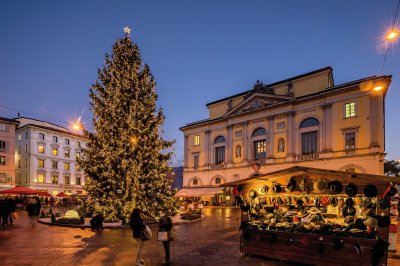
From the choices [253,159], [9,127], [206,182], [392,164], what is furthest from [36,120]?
[392,164]

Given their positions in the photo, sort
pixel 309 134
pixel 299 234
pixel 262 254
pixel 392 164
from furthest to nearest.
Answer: pixel 392 164 < pixel 309 134 < pixel 262 254 < pixel 299 234

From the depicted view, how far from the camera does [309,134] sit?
40031mm

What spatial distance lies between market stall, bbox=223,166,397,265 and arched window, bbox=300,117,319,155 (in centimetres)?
2844

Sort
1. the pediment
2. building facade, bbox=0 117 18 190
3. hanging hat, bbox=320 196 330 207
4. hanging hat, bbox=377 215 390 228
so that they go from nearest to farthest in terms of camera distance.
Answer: hanging hat, bbox=377 215 390 228 < hanging hat, bbox=320 196 330 207 < the pediment < building facade, bbox=0 117 18 190

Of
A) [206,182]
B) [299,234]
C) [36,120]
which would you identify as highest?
[36,120]

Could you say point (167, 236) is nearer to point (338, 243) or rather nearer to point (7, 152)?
point (338, 243)

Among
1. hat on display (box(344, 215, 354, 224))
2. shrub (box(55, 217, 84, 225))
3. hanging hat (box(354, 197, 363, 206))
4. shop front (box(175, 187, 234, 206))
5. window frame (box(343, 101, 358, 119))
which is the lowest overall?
shop front (box(175, 187, 234, 206))

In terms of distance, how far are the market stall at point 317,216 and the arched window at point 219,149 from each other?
123 feet

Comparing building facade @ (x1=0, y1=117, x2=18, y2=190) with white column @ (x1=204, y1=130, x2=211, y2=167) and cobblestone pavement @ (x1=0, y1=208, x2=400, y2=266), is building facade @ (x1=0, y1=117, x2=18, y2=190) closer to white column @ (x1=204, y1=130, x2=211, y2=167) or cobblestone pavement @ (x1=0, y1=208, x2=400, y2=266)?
white column @ (x1=204, y1=130, x2=211, y2=167)

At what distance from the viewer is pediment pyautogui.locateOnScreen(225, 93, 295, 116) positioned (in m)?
42.9

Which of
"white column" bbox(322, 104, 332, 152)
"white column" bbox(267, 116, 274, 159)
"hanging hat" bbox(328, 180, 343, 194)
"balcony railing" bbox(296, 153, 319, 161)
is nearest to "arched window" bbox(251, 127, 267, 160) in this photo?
"white column" bbox(267, 116, 274, 159)

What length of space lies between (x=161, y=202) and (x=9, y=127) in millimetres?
42592

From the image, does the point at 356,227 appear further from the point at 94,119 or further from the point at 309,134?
the point at 309,134

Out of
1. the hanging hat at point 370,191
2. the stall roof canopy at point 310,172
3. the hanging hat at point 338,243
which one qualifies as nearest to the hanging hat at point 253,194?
the stall roof canopy at point 310,172
